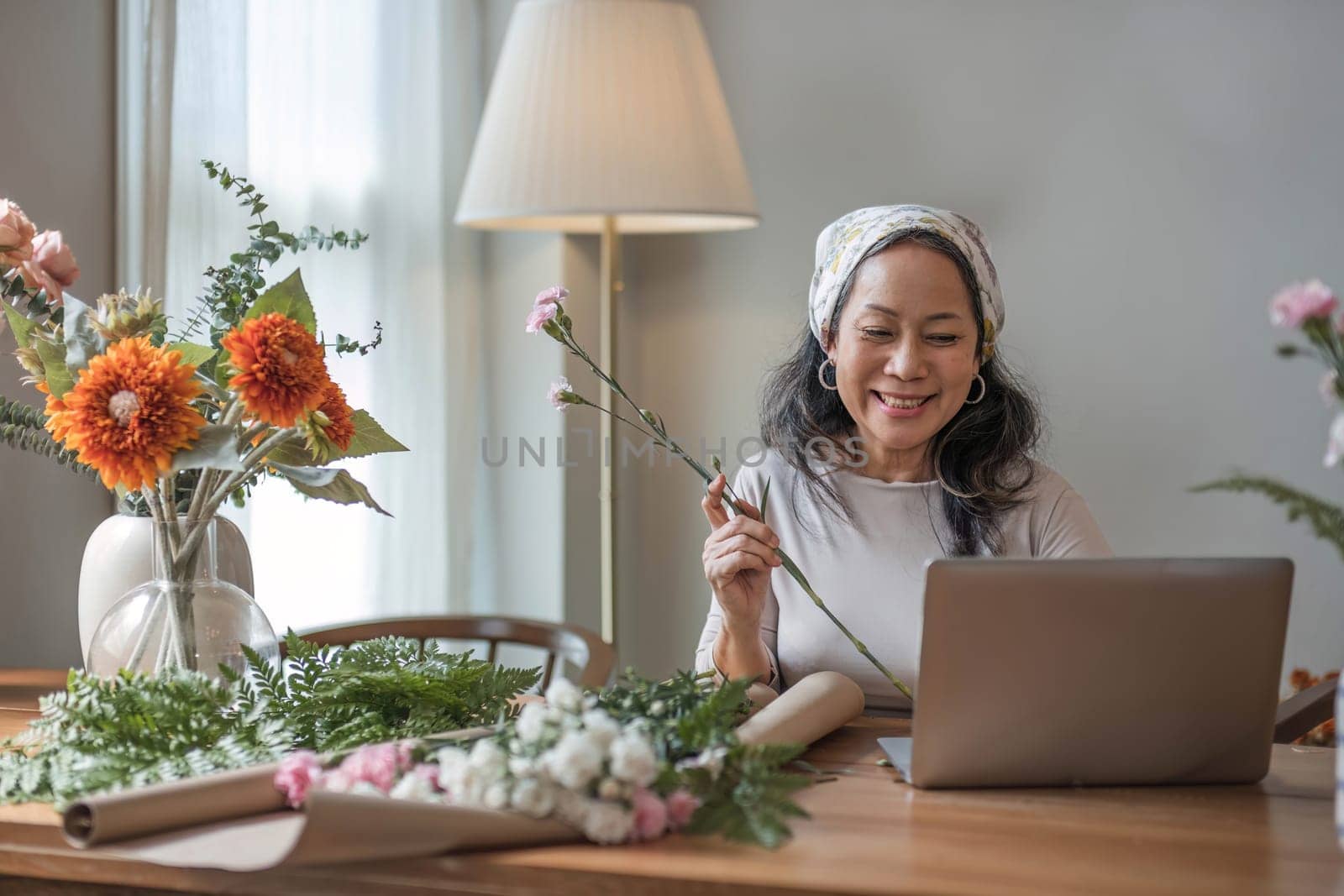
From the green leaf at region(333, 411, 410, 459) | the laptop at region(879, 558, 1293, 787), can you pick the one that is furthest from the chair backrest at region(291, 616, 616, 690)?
the laptop at region(879, 558, 1293, 787)

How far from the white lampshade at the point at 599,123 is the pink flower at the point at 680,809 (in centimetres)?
141

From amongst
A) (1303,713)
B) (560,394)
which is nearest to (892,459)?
(1303,713)

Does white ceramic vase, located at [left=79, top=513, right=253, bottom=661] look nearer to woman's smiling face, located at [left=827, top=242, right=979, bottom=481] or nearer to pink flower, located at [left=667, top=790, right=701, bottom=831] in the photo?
pink flower, located at [left=667, top=790, right=701, bottom=831]

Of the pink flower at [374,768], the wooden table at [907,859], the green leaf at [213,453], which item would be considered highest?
the green leaf at [213,453]

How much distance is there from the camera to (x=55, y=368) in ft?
3.71

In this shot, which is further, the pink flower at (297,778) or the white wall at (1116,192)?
the white wall at (1116,192)

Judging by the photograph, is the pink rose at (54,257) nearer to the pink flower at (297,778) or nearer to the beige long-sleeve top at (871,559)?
the pink flower at (297,778)

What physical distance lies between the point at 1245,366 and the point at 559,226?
5.00 feet

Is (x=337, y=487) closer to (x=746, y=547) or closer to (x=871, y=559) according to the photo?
(x=746, y=547)

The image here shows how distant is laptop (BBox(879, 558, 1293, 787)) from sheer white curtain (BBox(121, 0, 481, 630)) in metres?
1.47

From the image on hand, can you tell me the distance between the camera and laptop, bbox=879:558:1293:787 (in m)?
0.97

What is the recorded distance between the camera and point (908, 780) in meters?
1.04

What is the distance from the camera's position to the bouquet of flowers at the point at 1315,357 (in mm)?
783

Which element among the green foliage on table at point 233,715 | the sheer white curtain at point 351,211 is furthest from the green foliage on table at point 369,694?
the sheer white curtain at point 351,211
